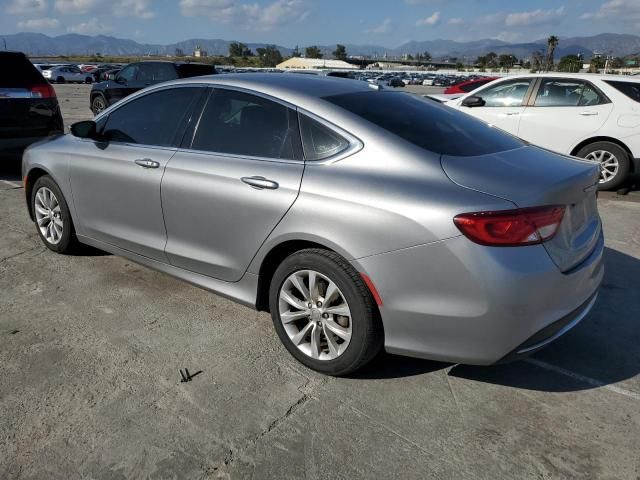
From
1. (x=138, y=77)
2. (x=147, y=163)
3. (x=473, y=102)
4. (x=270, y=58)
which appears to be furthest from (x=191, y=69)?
(x=270, y=58)

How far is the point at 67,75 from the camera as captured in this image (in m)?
44.4

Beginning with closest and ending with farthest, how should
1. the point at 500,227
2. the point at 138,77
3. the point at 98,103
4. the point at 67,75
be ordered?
the point at 500,227 < the point at 138,77 < the point at 98,103 < the point at 67,75

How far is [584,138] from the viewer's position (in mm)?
7777

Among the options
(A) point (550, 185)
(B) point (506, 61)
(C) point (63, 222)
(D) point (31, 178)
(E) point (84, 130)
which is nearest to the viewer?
(A) point (550, 185)

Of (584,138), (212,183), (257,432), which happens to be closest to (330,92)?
(212,183)


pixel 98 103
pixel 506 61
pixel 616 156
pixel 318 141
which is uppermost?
pixel 318 141

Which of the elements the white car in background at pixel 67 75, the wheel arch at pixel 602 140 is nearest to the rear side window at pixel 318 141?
the wheel arch at pixel 602 140

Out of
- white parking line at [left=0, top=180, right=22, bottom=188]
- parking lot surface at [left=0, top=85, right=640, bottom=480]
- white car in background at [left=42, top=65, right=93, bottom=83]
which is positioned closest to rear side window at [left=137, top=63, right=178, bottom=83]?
white parking line at [left=0, top=180, right=22, bottom=188]

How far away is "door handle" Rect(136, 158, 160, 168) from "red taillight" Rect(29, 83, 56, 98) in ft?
17.1

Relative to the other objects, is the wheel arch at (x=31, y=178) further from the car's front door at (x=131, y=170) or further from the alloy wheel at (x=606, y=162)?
the alloy wheel at (x=606, y=162)

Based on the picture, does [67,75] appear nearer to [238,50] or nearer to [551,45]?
[551,45]

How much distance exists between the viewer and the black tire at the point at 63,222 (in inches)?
182

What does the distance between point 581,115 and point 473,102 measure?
158 centimetres

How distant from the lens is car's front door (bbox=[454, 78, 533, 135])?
8289 mm
